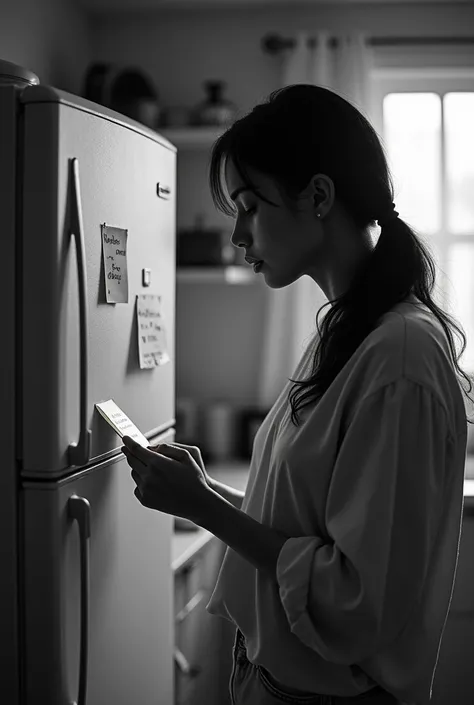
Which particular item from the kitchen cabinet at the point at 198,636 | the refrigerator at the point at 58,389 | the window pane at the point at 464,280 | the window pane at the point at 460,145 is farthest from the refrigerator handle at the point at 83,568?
the window pane at the point at 460,145

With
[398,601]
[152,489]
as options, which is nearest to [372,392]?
[398,601]

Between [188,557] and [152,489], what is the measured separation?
105cm

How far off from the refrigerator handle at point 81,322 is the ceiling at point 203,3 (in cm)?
209

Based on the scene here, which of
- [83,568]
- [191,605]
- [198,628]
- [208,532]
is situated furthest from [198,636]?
[83,568]

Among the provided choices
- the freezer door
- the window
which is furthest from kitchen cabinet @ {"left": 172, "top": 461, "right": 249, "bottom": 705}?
the window

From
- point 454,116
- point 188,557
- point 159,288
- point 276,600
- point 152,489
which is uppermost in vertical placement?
point 454,116

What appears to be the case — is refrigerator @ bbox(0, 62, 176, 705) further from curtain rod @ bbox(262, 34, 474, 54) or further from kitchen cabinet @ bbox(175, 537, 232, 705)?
curtain rod @ bbox(262, 34, 474, 54)

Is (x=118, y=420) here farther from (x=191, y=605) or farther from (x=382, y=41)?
(x=382, y=41)

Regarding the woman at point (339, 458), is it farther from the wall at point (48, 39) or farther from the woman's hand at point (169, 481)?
the wall at point (48, 39)

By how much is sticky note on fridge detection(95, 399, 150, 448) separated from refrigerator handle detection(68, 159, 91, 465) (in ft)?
0.14

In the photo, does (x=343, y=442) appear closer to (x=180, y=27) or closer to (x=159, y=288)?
(x=159, y=288)

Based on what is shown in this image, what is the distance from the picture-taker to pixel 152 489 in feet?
3.65

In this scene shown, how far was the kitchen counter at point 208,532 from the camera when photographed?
6.88 feet

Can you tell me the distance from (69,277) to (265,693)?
2.25 feet
